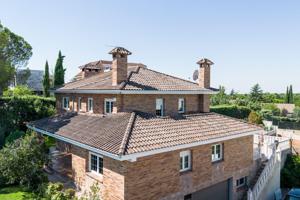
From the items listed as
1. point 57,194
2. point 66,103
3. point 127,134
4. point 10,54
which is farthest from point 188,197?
point 10,54

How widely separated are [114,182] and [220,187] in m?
9.23

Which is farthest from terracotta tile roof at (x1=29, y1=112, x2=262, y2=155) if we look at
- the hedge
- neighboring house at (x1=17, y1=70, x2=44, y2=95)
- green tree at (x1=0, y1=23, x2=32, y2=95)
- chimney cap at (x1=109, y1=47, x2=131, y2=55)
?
neighboring house at (x1=17, y1=70, x2=44, y2=95)

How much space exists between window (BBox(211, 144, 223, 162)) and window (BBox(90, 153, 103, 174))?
801 cm

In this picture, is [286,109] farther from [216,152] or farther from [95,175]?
[95,175]

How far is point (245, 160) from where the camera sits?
70.3ft

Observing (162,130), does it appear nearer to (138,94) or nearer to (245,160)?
(138,94)

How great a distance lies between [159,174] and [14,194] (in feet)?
32.0

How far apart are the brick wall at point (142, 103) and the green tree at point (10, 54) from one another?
391 inches

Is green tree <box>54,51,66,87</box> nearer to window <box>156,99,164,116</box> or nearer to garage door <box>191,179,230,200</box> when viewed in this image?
window <box>156,99,164,116</box>

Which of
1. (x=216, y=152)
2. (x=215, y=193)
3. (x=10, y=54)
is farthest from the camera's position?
(x=10, y=54)

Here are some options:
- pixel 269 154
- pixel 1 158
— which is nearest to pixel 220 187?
pixel 269 154

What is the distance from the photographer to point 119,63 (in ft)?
63.8

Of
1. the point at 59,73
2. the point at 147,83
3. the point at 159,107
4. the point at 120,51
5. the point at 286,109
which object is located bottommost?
the point at 286,109

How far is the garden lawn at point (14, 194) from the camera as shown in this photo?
52.7ft
